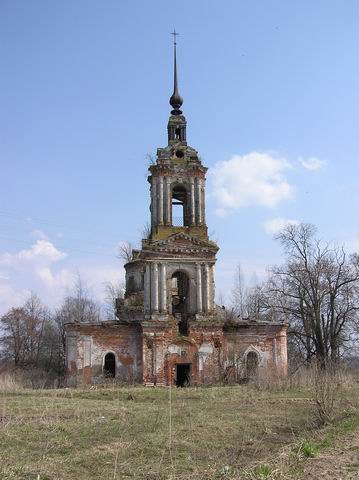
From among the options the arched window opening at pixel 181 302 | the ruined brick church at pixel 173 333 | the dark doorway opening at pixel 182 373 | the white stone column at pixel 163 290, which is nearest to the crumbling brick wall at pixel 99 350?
the ruined brick church at pixel 173 333

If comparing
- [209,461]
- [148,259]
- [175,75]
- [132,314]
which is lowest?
[209,461]

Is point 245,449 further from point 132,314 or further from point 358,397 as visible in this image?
point 132,314

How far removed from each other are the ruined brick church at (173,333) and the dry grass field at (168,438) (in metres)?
8.67

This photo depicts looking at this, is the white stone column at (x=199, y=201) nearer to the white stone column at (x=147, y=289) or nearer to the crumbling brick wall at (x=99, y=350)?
the white stone column at (x=147, y=289)

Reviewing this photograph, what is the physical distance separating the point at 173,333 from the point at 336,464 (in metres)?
19.5

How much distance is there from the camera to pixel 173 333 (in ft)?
88.3

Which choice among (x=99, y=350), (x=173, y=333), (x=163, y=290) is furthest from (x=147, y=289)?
(x=99, y=350)

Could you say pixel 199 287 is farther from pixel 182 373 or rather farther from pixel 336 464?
pixel 336 464

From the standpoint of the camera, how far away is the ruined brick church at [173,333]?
87.2 feet

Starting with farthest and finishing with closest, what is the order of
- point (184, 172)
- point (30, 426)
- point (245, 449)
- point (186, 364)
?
point (184, 172)
point (186, 364)
point (30, 426)
point (245, 449)

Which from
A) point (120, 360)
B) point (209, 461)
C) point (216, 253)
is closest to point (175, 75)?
point (216, 253)

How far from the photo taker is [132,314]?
32688 mm

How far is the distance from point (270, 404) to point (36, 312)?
42.1 m

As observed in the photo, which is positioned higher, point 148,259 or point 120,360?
point 148,259
